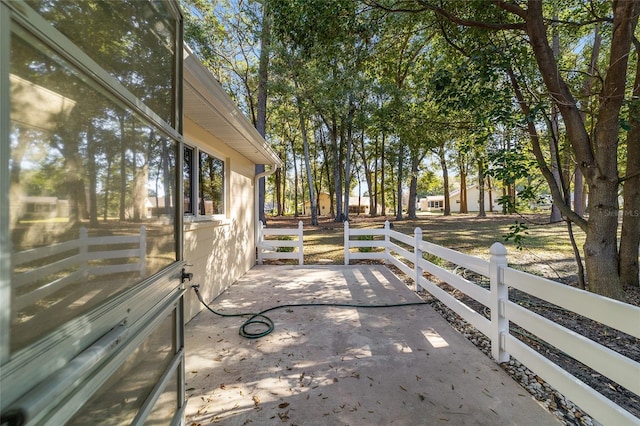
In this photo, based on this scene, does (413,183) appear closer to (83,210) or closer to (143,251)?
(143,251)

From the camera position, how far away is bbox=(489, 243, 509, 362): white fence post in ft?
9.02

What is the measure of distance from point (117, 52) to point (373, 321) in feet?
11.7

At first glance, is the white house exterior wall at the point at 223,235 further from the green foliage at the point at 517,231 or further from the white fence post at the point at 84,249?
the green foliage at the point at 517,231

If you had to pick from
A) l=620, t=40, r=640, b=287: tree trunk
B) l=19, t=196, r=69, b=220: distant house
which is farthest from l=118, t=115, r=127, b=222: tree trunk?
l=620, t=40, r=640, b=287: tree trunk

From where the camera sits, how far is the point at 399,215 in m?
20.3

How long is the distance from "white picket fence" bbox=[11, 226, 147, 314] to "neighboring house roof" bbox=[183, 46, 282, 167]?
5.43 feet

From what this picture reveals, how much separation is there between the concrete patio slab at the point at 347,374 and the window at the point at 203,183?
4.85 feet

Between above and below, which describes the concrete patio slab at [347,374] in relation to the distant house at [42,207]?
below

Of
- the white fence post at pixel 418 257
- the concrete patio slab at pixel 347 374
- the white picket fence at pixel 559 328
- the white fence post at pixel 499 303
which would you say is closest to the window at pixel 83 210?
the concrete patio slab at pixel 347 374

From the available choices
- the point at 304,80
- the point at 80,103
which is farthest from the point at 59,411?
the point at 304,80

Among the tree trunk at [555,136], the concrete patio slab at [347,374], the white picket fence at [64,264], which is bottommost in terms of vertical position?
the concrete patio slab at [347,374]

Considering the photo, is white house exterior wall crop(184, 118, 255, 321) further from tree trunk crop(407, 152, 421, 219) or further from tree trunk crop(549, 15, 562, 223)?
tree trunk crop(407, 152, 421, 219)

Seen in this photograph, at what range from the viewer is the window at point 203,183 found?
401 centimetres

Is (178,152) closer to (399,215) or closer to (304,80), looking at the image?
(304,80)
